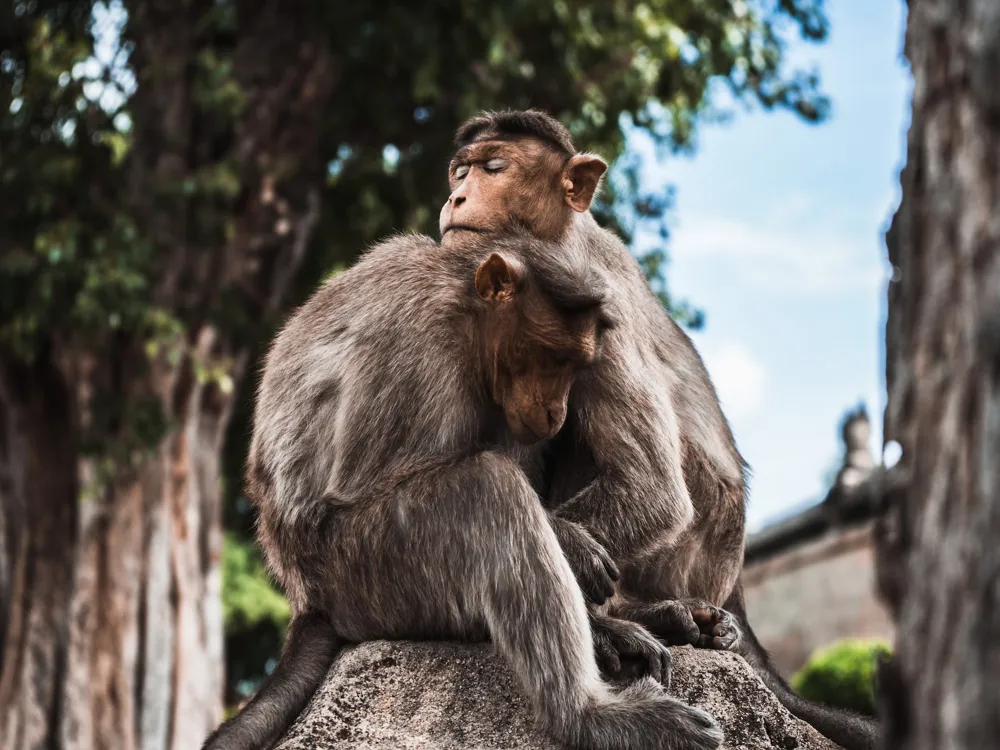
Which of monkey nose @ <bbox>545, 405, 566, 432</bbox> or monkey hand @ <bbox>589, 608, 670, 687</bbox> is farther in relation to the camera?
monkey nose @ <bbox>545, 405, 566, 432</bbox>

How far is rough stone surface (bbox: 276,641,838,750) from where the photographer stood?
12.9 feet

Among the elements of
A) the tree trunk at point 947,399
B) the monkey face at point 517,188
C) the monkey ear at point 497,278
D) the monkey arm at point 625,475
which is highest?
the monkey face at point 517,188

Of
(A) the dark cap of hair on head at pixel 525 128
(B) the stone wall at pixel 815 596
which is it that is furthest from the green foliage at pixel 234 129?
(B) the stone wall at pixel 815 596

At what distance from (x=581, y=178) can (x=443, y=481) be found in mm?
1429

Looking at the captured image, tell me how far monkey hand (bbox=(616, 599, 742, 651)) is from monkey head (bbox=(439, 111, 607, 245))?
1.31m

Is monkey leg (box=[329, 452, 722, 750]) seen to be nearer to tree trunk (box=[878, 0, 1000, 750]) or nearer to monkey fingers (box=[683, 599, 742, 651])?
monkey fingers (box=[683, 599, 742, 651])

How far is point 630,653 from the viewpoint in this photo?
4.04 metres

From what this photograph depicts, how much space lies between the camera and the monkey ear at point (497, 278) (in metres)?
4.21

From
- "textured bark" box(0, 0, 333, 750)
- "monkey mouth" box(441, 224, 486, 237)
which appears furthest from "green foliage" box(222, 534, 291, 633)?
"monkey mouth" box(441, 224, 486, 237)

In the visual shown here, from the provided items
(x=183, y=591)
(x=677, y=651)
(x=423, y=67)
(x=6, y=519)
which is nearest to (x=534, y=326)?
(x=677, y=651)

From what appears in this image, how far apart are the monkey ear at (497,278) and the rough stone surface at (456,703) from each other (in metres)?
1.03

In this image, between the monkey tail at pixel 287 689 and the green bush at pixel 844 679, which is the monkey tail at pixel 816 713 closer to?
the monkey tail at pixel 287 689

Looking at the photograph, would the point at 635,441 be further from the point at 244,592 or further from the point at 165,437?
the point at 244,592

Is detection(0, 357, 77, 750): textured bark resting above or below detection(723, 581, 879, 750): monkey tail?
above
